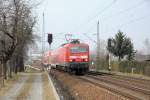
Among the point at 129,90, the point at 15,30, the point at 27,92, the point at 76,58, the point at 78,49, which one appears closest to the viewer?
the point at 27,92

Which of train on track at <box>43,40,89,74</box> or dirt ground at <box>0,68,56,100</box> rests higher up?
train on track at <box>43,40,89,74</box>

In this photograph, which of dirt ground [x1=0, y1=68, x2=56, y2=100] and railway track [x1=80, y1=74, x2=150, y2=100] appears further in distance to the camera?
dirt ground [x1=0, y1=68, x2=56, y2=100]

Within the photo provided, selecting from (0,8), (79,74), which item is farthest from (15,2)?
(79,74)

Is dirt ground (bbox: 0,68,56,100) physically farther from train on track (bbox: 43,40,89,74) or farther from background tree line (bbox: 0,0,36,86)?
train on track (bbox: 43,40,89,74)

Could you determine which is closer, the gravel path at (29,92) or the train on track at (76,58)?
the gravel path at (29,92)

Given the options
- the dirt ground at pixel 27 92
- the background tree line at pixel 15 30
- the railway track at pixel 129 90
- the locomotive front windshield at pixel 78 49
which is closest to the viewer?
the railway track at pixel 129 90

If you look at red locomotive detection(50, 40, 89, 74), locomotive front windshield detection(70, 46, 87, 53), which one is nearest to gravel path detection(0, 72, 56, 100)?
red locomotive detection(50, 40, 89, 74)

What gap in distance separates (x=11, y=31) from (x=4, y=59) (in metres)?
2.84

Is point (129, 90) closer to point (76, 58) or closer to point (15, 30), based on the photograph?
point (15, 30)

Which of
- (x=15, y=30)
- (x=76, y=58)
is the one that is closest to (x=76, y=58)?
(x=76, y=58)

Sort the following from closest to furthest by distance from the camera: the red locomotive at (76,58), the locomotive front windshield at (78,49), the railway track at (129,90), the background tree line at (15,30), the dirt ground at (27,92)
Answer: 1. the railway track at (129,90)
2. the dirt ground at (27,92)
3. the background tree line at (15,30)
4. the red locomotive at (76,58)
5. the locomotive front windshield at (78,49)

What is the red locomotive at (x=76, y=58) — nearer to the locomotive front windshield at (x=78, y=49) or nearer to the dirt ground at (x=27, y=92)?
the locomotive front windshield at (x=78, y=49)

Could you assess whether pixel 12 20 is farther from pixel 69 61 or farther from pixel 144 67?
pixel 144 67

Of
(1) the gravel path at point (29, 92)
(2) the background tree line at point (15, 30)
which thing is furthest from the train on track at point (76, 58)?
A: (1) the gravel path at point (29, 92)
